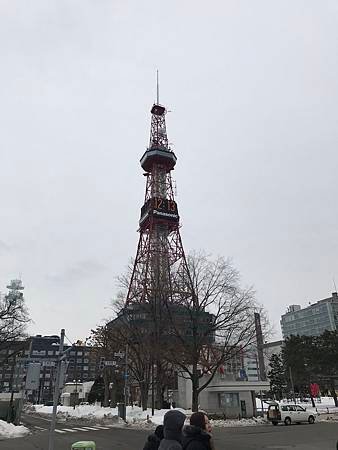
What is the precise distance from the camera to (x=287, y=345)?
6228 cm

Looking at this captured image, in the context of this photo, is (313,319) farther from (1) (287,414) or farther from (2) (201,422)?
(2) (201,422)

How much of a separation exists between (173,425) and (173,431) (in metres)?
0.06

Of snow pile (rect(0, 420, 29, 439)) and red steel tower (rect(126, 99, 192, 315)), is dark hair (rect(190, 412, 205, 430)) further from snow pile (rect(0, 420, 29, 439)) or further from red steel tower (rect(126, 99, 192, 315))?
red steel tower (rect(126, 99, 192, 315))

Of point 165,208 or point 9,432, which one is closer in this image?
point 9,432

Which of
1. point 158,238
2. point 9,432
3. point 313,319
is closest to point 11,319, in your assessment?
point 9,432

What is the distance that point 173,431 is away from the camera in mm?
4410

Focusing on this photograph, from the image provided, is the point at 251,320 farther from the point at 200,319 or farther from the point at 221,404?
the point at 221,404

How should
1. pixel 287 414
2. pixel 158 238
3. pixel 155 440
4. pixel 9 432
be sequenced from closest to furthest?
pixel 155 440 < pixel 9 432 < pixel 287 414 < pixel 158 238

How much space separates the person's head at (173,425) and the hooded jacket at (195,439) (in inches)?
4.6

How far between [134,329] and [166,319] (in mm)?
4050

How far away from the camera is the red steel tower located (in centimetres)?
3428

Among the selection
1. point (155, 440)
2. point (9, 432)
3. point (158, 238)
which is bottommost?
point (9, 432)

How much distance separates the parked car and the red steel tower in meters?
10.5


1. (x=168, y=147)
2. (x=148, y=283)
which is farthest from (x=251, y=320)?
(x=168, y=147)
